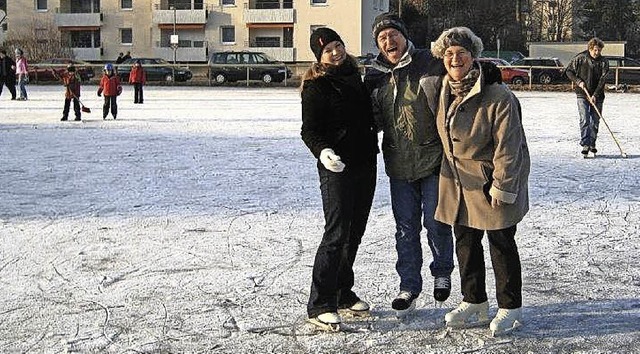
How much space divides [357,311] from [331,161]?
1.05 meters

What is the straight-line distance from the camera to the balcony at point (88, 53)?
5609 cm

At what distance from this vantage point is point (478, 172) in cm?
464

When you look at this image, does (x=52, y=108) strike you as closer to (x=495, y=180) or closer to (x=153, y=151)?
(x=153, y=151)

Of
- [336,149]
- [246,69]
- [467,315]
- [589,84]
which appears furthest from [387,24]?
[246,69]

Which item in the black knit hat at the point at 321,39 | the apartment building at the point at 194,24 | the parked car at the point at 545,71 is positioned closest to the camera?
the black knit hat at the point at 321,39

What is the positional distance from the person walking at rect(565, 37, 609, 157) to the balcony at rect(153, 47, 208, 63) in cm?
4437

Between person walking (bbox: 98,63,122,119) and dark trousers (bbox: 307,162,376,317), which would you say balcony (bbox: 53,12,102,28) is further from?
dark trousers (bbox: 307,162,376,317)

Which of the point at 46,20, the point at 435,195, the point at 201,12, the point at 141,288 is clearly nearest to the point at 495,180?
the point at 435,195

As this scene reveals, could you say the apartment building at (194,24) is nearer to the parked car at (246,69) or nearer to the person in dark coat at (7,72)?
the parked car at (246,69)

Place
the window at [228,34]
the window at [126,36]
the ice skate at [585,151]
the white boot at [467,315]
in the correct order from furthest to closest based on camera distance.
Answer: the window at [126,36], the window at [228,34], the ice skate at [585,151], the white boot at [467,315]

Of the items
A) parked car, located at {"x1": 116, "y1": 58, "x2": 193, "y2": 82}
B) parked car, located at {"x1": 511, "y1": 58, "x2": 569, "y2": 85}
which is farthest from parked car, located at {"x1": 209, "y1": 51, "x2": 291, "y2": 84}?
parked car, located at {"x1": 511, "y1": 58, "x2": 569, "y2": 85}

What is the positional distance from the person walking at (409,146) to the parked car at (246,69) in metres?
34.1

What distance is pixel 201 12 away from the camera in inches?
2153

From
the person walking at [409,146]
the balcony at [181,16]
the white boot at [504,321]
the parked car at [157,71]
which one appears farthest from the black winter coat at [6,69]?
the balcony at [181,16]
